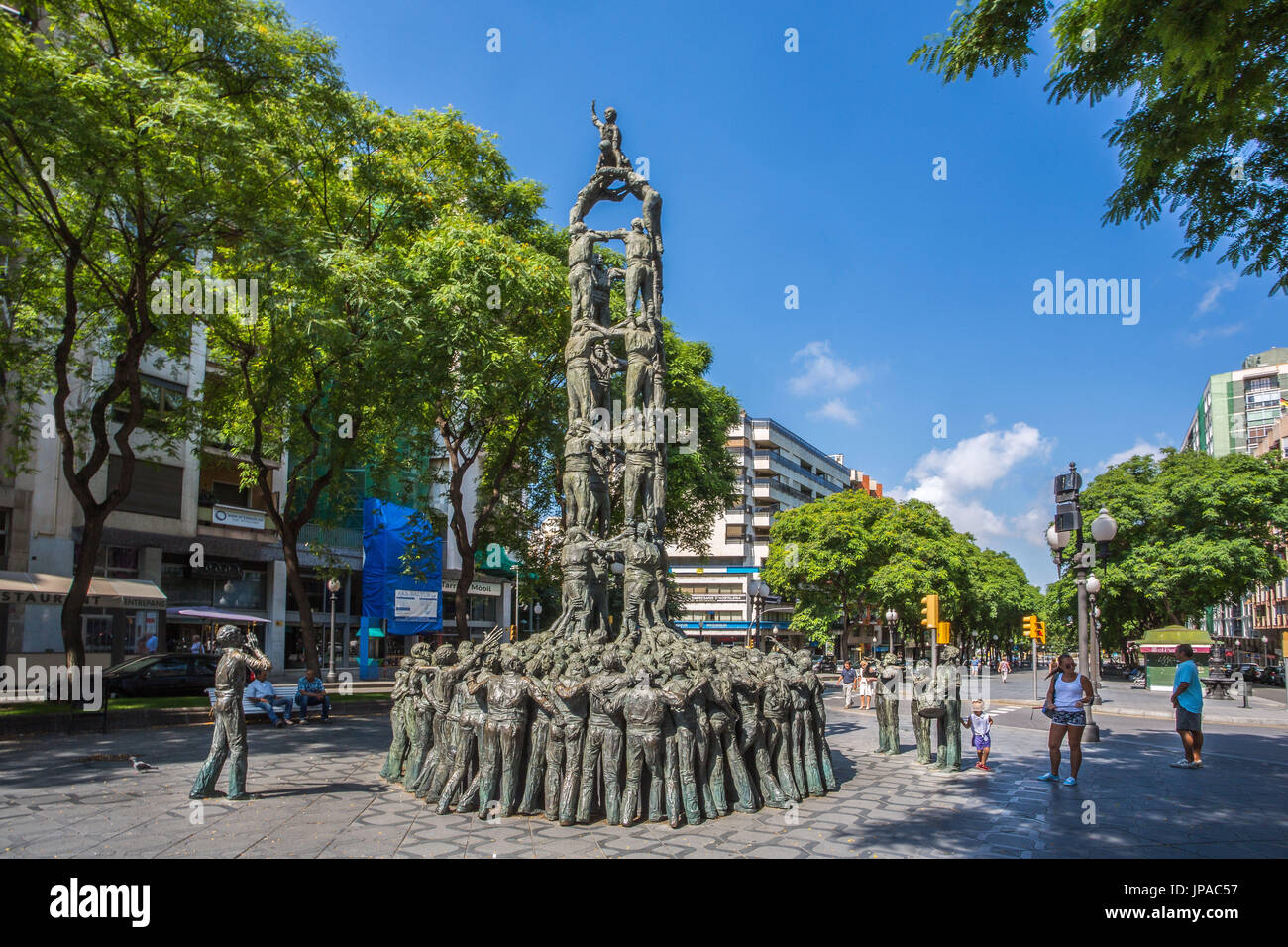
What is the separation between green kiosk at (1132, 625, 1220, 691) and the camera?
3241 cm

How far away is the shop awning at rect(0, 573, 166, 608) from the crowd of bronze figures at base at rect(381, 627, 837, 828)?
14806 mm

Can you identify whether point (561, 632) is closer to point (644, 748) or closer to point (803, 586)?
point (644, 748)

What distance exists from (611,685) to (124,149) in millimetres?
12211

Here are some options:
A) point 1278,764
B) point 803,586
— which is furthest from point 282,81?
point 803,586

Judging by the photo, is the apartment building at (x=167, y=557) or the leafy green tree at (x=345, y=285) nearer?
the leafy green tree at (x=345, y=285)

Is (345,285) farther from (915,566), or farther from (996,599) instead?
(996,599)

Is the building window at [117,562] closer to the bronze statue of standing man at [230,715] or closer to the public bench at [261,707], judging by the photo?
the public bench at [261,707]

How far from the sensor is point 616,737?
8.24 meters

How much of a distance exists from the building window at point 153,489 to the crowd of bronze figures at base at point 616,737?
21838mm

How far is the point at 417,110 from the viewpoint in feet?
68.2

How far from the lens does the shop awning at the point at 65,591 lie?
21.2 m

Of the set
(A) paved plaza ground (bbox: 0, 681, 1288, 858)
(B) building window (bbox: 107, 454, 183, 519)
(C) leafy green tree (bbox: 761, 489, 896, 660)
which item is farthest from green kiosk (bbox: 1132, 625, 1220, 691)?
(B) building window (bbox: 107, 454, 183, 519)

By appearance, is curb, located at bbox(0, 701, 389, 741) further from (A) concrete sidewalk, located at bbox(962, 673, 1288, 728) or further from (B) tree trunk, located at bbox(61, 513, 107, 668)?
(A) concrete sidewalk, located at bbox(962, 673, 1288, 728)

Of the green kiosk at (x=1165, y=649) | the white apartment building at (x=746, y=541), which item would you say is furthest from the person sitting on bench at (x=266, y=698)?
the white apartment building at (x=746, y=541)
